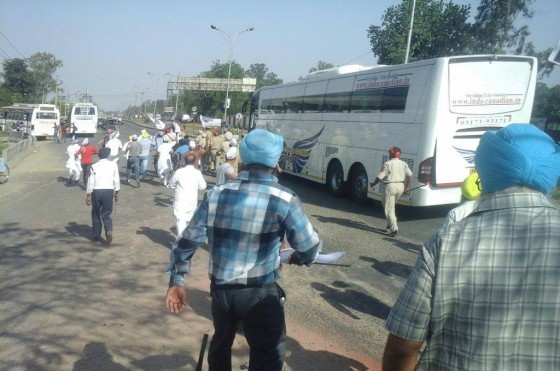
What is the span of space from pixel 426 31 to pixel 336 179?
105 ft

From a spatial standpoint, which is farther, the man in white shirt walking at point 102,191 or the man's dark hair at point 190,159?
the man in white shirt walking at point 102,191

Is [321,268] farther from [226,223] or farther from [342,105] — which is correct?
[342,105]

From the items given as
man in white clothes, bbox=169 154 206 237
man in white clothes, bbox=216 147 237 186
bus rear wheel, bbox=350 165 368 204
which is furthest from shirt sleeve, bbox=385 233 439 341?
bus rear wheel, bbox=350 165 368 204

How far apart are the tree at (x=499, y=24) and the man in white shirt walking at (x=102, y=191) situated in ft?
109

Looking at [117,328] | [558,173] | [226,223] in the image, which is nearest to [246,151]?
[226,223]

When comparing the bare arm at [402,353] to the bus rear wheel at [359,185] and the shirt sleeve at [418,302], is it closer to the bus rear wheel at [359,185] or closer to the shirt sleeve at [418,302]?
the shirt sleeve at [418,302]

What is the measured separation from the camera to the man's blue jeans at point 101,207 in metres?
8.14

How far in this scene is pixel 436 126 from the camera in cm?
1012

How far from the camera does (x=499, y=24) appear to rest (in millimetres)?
36250

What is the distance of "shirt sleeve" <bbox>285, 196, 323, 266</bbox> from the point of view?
287cm

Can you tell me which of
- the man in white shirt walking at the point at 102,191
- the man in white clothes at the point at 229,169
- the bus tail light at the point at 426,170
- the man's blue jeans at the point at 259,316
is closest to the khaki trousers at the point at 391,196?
the bus tail light at the point at 426,170

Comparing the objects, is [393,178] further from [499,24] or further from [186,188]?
[499,24]

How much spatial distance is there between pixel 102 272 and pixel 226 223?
4.49m

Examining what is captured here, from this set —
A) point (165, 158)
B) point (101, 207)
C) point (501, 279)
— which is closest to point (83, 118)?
point (165, 158)
